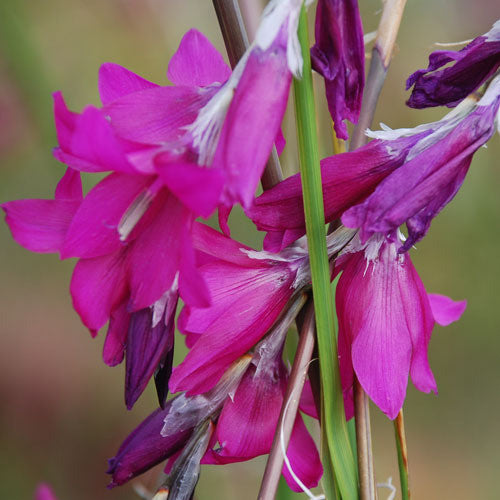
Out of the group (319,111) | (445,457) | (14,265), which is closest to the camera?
(319,111)

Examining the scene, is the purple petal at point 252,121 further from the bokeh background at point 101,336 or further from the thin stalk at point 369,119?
the bokeh background at point 101,336

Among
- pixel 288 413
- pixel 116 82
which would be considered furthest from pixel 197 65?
pixel 288 413

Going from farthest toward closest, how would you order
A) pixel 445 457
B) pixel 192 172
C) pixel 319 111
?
1. pixel 445 457
2. pixel 319 111
3. pixel 192 172

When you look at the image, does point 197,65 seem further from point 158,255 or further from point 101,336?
point 101,336

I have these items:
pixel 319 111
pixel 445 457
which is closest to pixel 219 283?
pixel 319 111

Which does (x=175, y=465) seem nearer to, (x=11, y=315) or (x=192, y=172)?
(x=192, y=172)

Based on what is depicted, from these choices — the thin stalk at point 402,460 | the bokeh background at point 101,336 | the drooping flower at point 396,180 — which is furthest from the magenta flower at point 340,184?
the bokeh background at point 101,336
